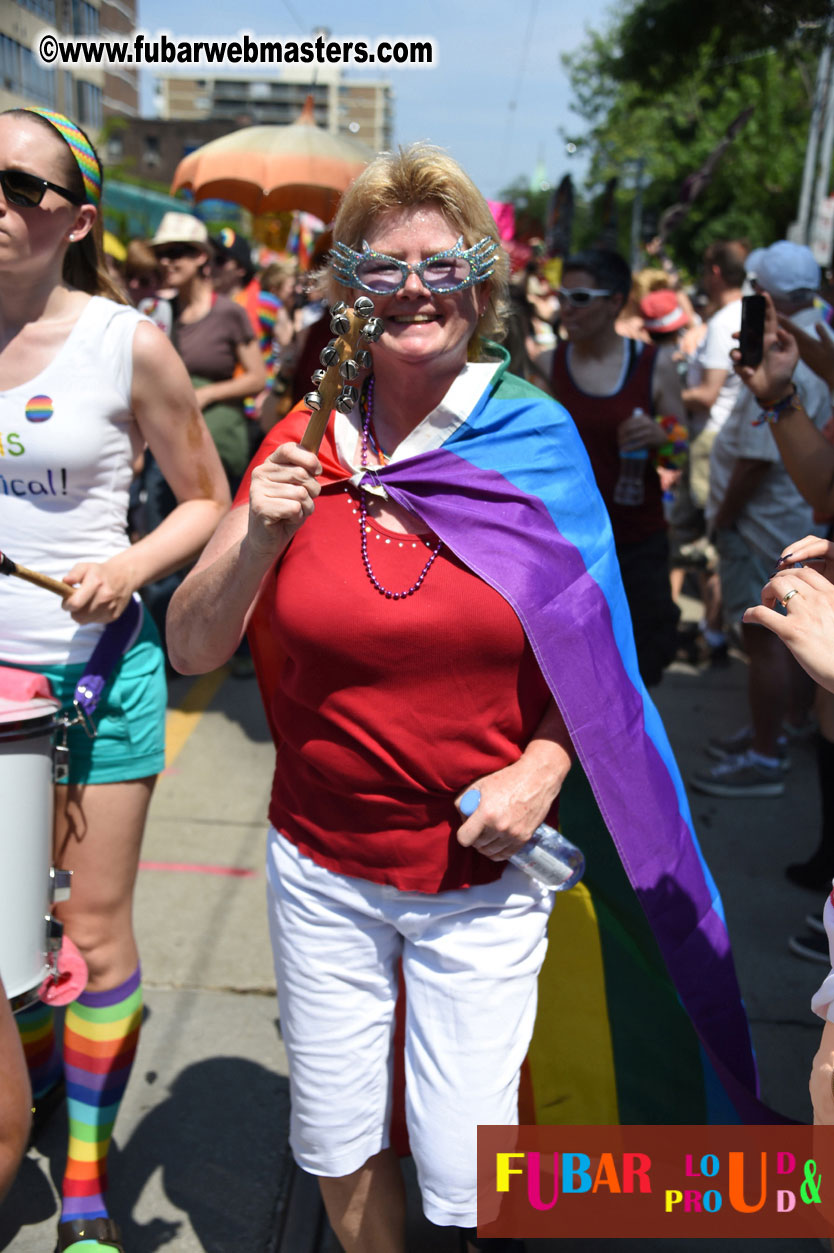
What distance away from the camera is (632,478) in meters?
3.84

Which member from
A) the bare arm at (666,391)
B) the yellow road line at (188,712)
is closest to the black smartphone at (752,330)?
the bare arm at (666,391)

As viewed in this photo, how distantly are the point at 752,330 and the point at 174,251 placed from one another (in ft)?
11.5

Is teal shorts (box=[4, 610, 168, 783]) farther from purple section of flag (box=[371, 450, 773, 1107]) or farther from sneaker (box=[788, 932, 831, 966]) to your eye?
sneaker (box=[788, 932, 831, 966])

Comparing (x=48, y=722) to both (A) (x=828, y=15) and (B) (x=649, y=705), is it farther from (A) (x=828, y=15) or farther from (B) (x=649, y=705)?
(A) (x=828, y=15)

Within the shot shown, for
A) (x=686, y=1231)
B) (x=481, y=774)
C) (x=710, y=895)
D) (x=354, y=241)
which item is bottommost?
(x=686, y=1231)

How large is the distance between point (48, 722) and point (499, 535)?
0.88 meters

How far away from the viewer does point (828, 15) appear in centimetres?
594

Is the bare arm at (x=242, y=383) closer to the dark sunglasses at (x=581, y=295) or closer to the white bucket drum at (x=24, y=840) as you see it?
the dark sunglasses at (x=581, y=295)

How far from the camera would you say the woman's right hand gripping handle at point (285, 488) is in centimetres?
164

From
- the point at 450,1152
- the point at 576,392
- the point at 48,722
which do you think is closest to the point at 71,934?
the point at 48,722

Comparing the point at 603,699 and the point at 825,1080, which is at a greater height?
the point at 603,699

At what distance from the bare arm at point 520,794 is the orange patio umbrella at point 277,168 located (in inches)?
179

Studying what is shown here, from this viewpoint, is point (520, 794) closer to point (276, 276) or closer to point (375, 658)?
point (375, 658)

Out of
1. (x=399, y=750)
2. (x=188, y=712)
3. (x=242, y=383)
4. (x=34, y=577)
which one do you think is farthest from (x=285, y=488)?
(x=242, y=383)
